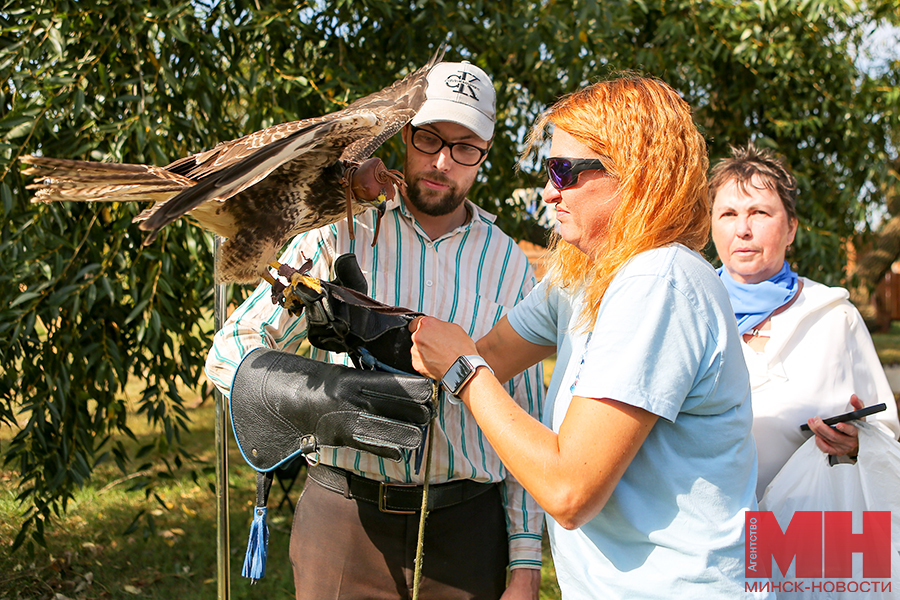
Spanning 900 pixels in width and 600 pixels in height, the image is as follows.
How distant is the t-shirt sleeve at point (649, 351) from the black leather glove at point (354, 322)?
0.57m

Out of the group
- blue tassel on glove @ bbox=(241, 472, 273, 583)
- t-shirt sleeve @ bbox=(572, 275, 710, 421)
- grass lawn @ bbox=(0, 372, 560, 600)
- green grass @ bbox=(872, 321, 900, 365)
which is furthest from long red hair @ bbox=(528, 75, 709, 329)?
green grass @ bbox=(872, 321, 900, 365)

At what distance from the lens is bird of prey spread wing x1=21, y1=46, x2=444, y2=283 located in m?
1.60

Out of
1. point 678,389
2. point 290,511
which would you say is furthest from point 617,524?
point 290,511

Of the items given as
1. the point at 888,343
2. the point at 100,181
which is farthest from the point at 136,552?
the point at 888,343

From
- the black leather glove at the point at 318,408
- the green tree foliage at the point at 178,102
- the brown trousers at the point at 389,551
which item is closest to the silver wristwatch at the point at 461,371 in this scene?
the black leather glove at the point at 318,408

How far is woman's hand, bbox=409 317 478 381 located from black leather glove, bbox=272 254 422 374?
0.07m

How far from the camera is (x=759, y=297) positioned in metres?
2.29

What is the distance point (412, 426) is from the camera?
1596 millimetres

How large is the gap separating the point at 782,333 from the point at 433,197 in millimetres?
1264

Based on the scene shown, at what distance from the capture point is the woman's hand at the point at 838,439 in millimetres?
2000

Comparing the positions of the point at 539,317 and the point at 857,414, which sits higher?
the point at 539,317

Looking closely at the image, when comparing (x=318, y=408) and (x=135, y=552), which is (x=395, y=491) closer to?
(x=318, y=408)

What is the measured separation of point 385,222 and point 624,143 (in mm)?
944

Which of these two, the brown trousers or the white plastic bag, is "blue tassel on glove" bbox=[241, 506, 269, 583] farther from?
Result: the white plastic bag
